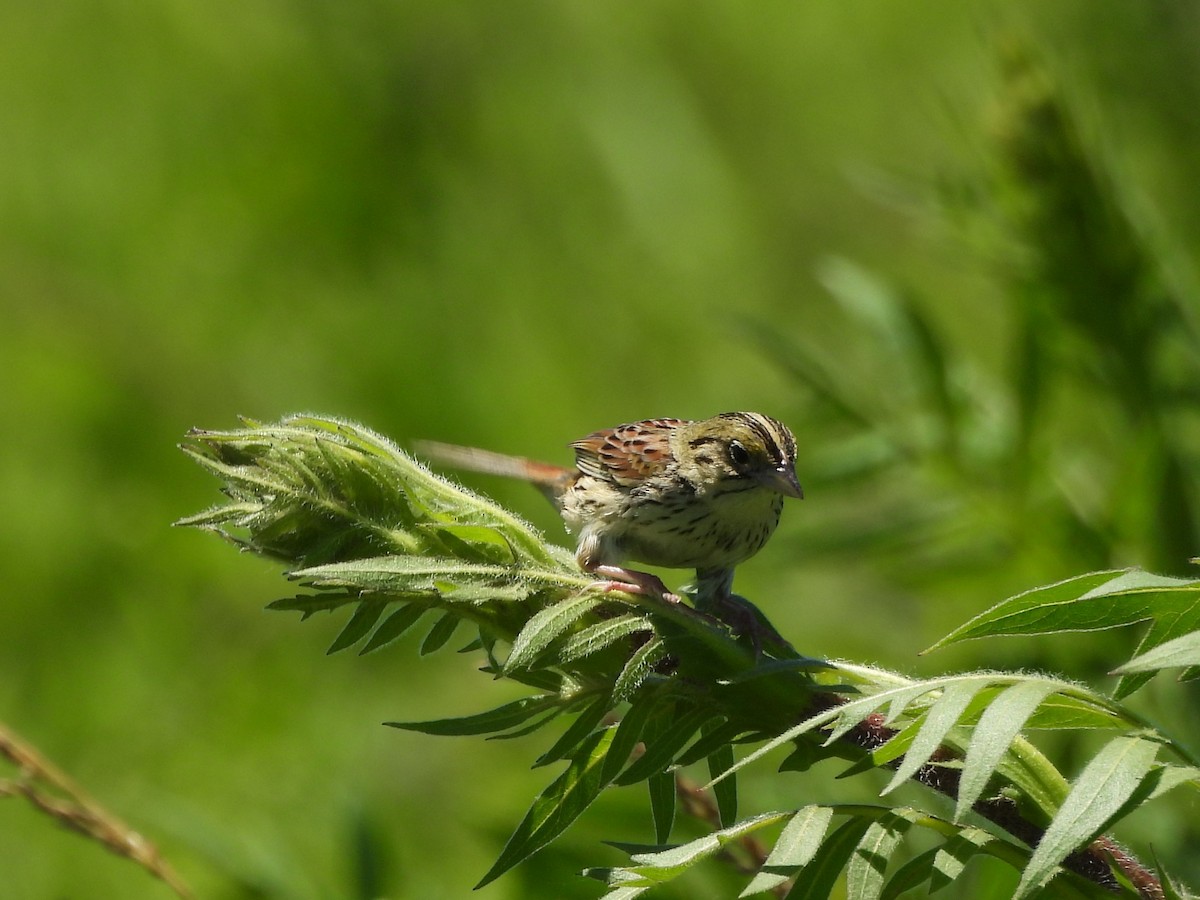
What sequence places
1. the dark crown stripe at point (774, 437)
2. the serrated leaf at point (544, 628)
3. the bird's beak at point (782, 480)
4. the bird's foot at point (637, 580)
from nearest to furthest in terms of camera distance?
1. the serrated leaf at point (544, 628)
2. the bird's foot at point (637, 580)
3. the bird's beak at point (782, 480)
4. the dark crown stripe at point (774, 437)

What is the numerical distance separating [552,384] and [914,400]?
10.8 feet

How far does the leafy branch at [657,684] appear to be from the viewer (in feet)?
4.74

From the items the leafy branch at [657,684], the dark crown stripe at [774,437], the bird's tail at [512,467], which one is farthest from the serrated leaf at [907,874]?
the bird's tail at [512,467]

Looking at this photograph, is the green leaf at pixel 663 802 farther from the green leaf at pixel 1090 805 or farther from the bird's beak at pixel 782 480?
the bird's beak at pixel 782 480

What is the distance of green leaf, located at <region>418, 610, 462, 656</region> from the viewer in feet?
5.29

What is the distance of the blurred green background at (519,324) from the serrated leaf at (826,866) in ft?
3.36

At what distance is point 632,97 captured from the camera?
831cm

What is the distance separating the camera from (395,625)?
5.11 feet

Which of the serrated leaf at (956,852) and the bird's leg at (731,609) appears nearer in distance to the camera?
the serrated leaf at (956,852)

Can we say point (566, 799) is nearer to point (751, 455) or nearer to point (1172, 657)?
point (1172, 657)

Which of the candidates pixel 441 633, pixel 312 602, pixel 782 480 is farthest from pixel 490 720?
pixel 782 480

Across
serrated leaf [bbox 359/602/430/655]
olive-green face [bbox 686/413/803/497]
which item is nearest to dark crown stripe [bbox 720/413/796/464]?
olive-green face [bbox 686/413/803/497]

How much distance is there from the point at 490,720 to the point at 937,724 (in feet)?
1.65

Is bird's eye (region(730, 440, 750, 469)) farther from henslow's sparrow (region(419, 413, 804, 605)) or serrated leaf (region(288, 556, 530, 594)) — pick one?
serrated leaf (region(288, 556, 530, 594))
